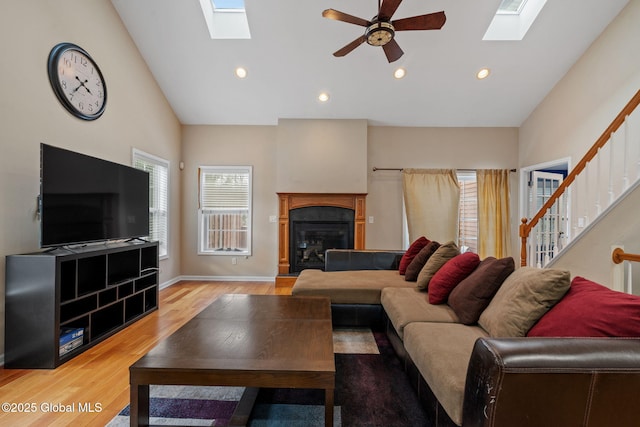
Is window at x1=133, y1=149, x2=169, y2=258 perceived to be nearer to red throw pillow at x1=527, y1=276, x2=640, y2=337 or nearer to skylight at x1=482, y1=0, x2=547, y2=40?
red throw pillow at x1=527, y1=276, x2=640, y2=337

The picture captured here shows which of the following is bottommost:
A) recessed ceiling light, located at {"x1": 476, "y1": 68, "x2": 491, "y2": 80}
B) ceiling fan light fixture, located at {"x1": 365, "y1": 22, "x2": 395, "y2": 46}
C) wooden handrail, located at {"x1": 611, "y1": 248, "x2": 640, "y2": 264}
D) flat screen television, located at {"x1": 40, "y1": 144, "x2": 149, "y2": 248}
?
wooden handrail, located at {"x1": 611, "y1": 248, "x2": 640, "y2": 264}

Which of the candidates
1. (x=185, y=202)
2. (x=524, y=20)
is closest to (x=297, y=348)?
(x=185, y=202)

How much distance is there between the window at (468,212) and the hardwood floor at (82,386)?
4798 millimetres

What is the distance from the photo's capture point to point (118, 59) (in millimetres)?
3623

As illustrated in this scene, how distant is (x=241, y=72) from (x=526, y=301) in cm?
437

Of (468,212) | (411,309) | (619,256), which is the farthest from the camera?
(468,212)

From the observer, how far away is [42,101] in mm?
2641

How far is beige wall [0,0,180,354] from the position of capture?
2354 mm

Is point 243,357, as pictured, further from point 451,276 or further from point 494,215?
point 494,215

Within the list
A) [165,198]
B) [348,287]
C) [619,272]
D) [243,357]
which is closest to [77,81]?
[165,198]

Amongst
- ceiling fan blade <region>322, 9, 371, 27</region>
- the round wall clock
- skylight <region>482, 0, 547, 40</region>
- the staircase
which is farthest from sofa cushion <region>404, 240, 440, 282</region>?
the round wall clock

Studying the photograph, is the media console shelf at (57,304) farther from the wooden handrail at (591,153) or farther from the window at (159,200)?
the wooden handrail at (591,153)

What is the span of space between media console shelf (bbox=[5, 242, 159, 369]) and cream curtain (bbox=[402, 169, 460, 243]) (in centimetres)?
422

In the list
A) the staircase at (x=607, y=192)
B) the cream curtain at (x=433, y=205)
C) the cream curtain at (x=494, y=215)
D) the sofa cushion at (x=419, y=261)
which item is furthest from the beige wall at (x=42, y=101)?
the cream curtain at (x=494, y=215)
